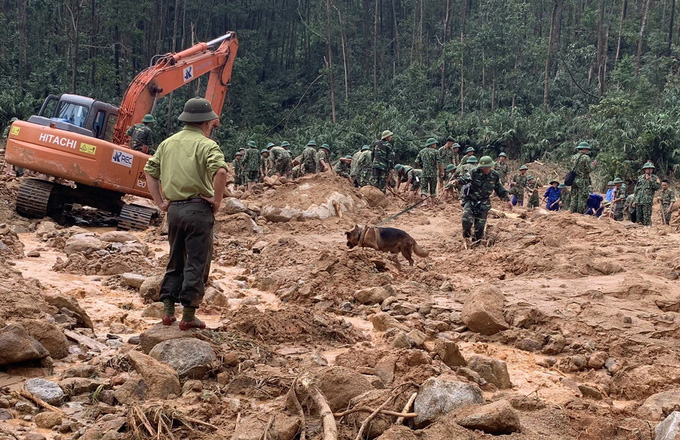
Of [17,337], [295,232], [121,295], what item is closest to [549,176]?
[295,232]

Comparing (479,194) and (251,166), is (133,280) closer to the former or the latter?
(479,194)

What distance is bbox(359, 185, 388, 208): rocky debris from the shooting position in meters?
16.1

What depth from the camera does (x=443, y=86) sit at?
1532 inches

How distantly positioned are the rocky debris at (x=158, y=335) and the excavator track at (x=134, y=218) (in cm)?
761

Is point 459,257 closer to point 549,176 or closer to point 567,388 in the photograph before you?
point 567,388

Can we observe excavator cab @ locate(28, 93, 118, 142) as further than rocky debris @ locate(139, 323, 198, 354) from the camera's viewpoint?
Yes

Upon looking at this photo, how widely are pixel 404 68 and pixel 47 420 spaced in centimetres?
4236

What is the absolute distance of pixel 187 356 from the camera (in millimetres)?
4508

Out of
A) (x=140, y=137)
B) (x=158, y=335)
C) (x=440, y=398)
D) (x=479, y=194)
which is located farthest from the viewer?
(x=140, y=137)

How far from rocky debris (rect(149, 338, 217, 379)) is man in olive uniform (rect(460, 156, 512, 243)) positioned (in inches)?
311

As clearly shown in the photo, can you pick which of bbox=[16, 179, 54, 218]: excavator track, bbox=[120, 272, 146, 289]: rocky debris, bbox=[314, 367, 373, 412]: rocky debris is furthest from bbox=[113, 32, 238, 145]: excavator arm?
bbox=[314, 367, 373, 412]: rocky debris

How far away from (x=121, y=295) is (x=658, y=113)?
82.3 feet

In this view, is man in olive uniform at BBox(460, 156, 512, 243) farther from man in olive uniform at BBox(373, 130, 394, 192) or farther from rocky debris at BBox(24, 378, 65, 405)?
rocky debris at BBox(24, 378, 65, 405)

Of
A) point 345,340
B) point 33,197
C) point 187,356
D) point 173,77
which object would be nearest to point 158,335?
point 187,356
